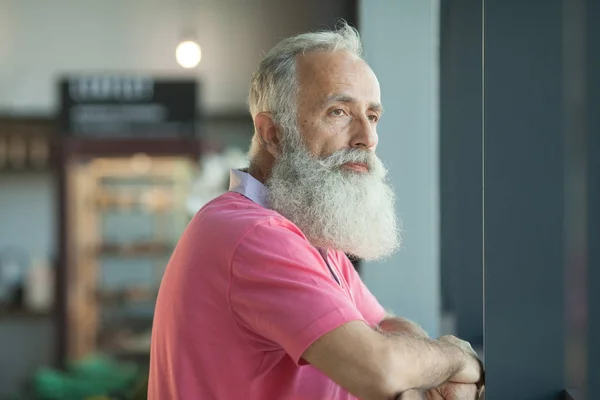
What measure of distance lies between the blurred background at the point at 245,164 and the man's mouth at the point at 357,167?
0.29m

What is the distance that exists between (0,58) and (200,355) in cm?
650

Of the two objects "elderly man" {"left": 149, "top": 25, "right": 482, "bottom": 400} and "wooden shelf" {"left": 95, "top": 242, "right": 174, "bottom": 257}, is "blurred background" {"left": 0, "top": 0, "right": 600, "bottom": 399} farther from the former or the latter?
"elderly man" {"left": 149, "top": 25, "right": 482, "bottom": 400}

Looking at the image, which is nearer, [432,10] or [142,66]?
[432,10]

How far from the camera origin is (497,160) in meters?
1.49

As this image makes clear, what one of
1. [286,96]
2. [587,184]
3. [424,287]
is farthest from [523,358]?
[424,287]

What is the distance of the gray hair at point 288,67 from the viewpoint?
1709 millimetres

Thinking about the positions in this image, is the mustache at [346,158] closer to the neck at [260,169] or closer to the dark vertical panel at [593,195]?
the neck at [260,169]

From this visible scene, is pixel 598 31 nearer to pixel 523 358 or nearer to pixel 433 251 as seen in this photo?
pixel 523 358

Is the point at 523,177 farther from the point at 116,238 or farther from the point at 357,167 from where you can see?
the point at 116,238

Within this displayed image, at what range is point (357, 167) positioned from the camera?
170 centimetres

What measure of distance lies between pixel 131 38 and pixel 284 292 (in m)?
6.42

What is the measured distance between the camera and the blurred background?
1.48 metres

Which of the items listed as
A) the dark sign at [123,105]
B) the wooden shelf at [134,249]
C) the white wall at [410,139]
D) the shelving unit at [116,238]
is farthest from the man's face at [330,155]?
the wooden shelf at [134,249]

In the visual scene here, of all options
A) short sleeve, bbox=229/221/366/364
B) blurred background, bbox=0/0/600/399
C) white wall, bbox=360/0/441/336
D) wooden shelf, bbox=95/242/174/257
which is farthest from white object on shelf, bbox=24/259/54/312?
short sleeve, bbox=229/221/366/364
